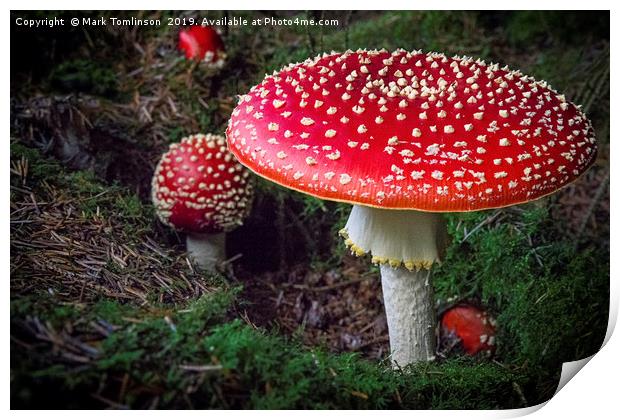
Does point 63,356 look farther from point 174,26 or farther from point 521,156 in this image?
point 174,26

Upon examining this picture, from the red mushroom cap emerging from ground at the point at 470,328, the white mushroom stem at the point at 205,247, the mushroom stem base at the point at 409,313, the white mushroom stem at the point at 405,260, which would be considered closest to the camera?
→ the white mushroom stem at the point at 405,260

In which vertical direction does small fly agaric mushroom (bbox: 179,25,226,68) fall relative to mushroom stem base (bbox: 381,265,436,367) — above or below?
above

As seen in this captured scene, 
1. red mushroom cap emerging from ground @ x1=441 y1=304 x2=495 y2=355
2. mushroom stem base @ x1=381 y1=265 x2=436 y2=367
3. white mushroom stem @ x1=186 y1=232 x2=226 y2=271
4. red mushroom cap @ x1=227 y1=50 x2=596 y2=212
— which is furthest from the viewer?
white mushroom stem @ x1=186 y1=232 x2=226 y2=271

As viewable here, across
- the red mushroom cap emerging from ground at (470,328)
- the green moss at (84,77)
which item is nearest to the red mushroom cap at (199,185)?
the green moss at (84,77)

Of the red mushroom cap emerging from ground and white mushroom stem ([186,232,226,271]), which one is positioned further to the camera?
white mushroom stem ([186,232,226,271])

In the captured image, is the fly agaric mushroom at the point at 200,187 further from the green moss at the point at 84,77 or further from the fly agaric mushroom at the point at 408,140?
the fly agaric mushroom at the point at 408,140

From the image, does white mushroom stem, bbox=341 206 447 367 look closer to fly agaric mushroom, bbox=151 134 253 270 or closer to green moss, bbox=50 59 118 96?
fly agaric mushroom, bbox=151 134 253 270

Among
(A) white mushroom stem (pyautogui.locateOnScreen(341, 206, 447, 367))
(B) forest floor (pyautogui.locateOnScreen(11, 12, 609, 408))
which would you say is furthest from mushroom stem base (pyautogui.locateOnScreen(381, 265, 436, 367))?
(B) forest floor (pyautogui.locateOnScreen(11, 12, 609, 408))

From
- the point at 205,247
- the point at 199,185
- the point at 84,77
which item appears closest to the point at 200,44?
the point at 84,77
